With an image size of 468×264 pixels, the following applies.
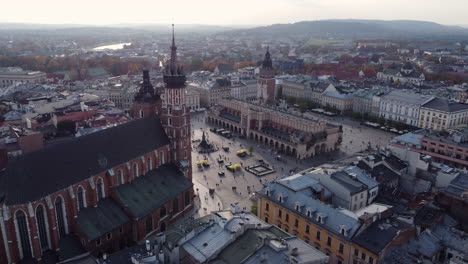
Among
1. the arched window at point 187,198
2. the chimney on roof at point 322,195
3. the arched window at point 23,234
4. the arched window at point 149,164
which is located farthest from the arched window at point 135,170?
the chimney on roof at point 322,195

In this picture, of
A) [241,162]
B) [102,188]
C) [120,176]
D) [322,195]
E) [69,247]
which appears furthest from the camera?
[241,162]

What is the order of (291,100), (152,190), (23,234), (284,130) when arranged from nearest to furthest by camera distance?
(23,234)
(152,190)
(284,130)
(291,100)

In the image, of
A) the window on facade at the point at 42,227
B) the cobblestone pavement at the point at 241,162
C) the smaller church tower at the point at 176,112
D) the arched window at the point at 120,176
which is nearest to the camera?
the window on facade at the point at 42,227

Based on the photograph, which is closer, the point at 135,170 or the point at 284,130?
the point at 135,170

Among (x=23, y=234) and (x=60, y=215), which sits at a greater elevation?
(x=60, y=215)

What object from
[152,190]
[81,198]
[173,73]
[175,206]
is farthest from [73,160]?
[173,73]

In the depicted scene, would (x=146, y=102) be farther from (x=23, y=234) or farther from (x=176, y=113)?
(x=23, y=234)

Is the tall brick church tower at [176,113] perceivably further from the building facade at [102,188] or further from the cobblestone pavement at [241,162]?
the cobblestone pavement at [241,162]
